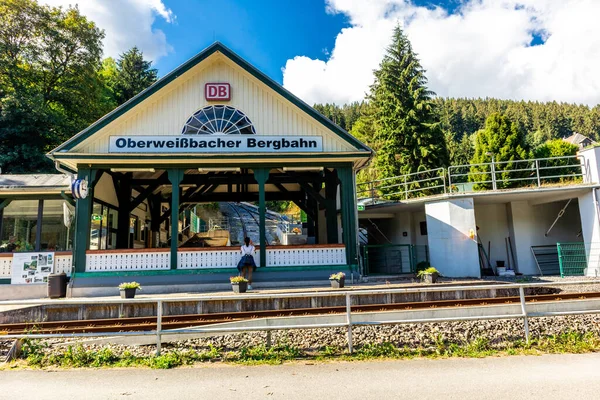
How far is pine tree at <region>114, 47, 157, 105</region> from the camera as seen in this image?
1689 inches

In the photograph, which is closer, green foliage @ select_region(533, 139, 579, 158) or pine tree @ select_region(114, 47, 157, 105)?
green foliage @ select_region(533, 139, 579, 158)

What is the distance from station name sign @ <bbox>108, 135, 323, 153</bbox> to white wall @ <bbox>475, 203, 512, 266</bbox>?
9746 millimetres

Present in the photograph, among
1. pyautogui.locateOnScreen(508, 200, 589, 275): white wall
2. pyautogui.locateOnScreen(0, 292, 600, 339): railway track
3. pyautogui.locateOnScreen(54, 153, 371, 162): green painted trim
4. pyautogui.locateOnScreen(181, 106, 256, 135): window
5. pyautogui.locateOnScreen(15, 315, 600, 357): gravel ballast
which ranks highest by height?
pyautogui.locateOnScreen(181, 106, 256, 135): window

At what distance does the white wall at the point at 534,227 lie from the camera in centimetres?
1723

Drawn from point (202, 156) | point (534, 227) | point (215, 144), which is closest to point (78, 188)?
point (202, 156)

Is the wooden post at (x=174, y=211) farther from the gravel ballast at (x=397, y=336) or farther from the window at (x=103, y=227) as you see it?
the gravel ballast at (x=397, y=336)

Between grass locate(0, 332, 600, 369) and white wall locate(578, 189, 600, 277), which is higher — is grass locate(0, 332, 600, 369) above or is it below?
below

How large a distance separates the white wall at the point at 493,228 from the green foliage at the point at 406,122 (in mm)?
13320

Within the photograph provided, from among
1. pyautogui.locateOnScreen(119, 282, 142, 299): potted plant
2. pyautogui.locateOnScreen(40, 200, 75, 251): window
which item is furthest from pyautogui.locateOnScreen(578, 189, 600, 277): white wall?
pyautogui.locateOnScreen(40, 200, 75, 251): window

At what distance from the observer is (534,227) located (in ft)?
57.6

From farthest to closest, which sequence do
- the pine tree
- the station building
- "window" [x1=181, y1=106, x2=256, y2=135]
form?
1. the pine tree
2. "window" [x1=181, y1=106, x2=256, y2=135]
3. the station building

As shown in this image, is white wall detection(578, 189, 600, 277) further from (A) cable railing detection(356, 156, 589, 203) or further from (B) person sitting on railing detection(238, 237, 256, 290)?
(B) person sitting on railing detection(238, 237, 256, 290)

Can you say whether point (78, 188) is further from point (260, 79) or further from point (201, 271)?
point (260, 79)

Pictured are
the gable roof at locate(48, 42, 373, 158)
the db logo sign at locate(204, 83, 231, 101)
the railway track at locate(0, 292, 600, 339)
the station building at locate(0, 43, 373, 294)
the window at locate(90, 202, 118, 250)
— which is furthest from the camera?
the window at locate(90, 202, 118, 250)
